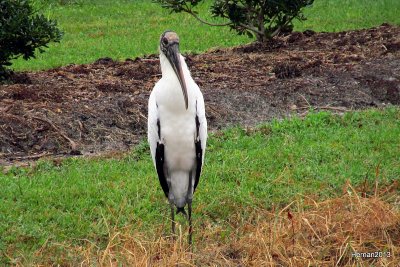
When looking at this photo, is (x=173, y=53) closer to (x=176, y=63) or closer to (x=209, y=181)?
(x=176, y=63)

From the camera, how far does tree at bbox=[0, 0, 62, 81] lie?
9578 millimetres

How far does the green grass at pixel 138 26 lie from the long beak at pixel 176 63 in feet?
23.8

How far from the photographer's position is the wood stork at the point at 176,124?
5496 millimetres

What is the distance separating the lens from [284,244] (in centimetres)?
536

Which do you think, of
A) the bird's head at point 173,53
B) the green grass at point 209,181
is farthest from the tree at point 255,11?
the bird's head at point 173,53

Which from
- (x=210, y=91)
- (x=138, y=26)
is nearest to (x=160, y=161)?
(x=210, y=91)

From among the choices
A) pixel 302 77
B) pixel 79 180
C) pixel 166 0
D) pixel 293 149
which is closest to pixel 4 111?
pixel 79 180

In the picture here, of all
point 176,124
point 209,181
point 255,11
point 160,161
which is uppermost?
point 176,124

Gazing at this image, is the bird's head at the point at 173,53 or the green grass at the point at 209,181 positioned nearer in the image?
the bird's head at the point at 173,53

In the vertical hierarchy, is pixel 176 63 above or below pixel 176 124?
above

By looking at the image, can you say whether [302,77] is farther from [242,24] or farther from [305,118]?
[242,24]

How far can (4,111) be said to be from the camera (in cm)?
838

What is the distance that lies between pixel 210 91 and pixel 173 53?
160 inches

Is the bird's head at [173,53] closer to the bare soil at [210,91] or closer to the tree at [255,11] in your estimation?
the bare soil at [210,91]
